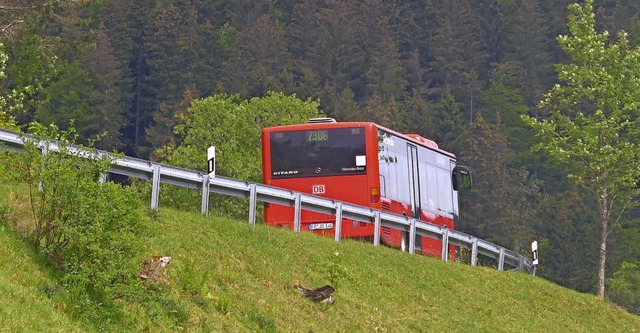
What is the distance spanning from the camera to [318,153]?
3103 cm

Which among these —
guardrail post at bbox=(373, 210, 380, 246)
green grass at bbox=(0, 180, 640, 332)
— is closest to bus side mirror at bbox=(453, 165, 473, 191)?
green grass at bbox=(0, 180, 640, 332)

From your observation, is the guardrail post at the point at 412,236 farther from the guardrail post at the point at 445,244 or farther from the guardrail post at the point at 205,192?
the guardrail post at the point at 205,192

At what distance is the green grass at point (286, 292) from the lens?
14562mm

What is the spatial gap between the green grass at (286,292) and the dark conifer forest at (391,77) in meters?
54.6

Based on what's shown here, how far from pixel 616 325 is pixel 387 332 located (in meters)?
11.6

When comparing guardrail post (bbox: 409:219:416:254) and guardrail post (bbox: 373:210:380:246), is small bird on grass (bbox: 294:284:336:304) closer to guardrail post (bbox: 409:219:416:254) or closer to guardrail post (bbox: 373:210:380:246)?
guardrail post (bbox: 373:210:380:246)

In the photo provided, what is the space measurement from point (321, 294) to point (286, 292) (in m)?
0.48

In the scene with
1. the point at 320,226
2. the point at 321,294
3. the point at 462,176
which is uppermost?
the point at 321,294

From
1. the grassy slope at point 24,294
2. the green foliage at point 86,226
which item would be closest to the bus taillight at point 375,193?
the green foliage at point 86,226

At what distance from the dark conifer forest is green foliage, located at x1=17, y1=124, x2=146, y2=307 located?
6690cm

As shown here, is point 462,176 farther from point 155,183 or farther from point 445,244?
point 155,183

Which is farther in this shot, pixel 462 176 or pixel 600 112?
pixel 600 112

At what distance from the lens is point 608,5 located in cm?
16000

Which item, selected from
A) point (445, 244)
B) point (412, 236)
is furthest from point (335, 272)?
point (445, 244)
